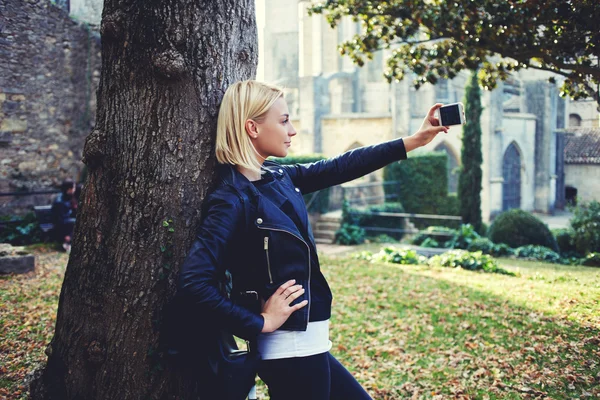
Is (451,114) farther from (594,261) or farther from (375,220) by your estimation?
(375,220)

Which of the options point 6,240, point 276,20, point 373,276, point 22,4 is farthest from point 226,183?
point 276,20

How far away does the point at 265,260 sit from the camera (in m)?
2.07

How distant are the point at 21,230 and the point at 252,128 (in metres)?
6.78

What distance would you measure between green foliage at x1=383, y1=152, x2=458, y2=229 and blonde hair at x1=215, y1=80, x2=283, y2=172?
1922 cm

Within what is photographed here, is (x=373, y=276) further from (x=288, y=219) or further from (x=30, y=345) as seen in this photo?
(x=288, y=219)

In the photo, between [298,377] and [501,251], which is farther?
[501,251]

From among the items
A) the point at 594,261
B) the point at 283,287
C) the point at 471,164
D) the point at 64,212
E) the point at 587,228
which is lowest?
the point at 594,261

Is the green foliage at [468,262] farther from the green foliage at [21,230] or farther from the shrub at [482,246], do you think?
the green foliage at [21,230]

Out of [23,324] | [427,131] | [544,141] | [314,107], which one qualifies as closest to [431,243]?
[23,324]

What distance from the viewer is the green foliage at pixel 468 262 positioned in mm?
10047

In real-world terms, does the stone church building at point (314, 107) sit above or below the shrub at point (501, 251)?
above

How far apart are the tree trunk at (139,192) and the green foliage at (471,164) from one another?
17837 mm

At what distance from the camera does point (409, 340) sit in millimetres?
5219

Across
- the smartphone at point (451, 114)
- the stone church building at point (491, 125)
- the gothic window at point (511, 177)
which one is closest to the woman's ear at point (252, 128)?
the smartphone at point (451, 114)
